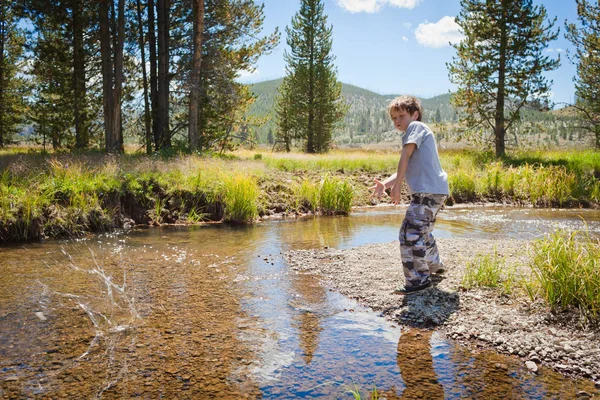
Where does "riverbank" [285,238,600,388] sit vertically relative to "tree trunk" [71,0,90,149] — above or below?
below

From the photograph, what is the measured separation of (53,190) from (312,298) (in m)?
6.63

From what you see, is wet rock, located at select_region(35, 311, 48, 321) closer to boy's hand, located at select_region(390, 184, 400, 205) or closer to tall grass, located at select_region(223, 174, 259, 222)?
boy's hand, located at select_region(390, 184, 400, 205)

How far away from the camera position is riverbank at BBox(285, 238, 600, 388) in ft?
11.5

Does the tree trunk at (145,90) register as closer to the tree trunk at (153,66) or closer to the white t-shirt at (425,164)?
the tree trunk at (153,66)

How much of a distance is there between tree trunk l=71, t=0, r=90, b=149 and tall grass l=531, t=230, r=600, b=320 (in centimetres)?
1953

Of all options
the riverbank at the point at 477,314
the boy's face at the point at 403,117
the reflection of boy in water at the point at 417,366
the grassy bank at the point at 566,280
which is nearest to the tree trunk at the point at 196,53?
the riverbank at the point at 477,314

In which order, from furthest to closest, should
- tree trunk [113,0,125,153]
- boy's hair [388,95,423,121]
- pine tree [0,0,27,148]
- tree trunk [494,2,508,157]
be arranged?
1. pine tree [0,0,27,148]
2. tree trunk [494,2,508,157]
3. tree trunk [113,0,125,153]
4. boy's hair [388,95,423,121]

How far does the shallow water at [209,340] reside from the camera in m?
3.14

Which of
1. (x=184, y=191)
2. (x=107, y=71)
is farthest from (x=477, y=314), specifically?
(x=107, y=71)

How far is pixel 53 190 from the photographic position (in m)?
9.16

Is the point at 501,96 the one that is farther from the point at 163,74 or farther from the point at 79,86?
the point at 79,86

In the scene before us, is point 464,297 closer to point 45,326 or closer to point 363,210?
point 45,326

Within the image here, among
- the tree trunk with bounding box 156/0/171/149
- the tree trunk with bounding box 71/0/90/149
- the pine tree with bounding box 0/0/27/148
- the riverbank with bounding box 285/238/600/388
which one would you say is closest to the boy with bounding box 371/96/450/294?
the riverbank with bounding box 285/238/600/388

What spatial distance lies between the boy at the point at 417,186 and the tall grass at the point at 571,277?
1.09 meters
